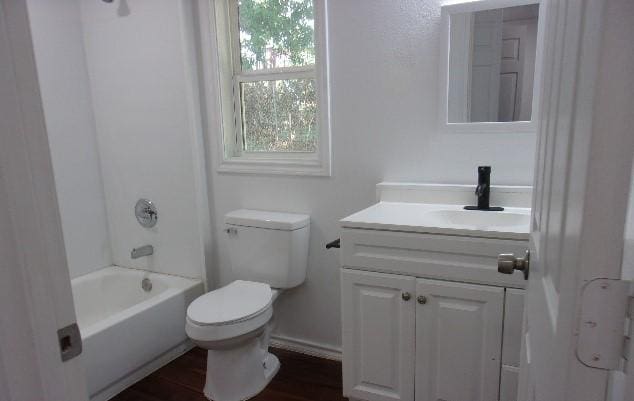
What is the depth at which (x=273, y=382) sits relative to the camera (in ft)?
6.91

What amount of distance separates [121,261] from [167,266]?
1.36 ft

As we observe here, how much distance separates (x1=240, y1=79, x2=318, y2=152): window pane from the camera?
2234 millimetres

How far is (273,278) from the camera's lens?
2.17 metres

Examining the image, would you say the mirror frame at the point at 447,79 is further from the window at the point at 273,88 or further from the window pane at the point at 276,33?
the window pane at the point at 276,33

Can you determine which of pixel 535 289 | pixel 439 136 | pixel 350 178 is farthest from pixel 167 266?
pixel 535 289

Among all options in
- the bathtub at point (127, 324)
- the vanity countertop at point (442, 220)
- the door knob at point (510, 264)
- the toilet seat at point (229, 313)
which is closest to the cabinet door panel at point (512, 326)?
the vanity countertop at point (442, 220)

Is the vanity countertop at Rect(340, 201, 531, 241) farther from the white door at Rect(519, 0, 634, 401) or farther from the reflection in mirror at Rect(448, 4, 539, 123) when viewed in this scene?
the white door at Rect(519, 0, 634, 401)

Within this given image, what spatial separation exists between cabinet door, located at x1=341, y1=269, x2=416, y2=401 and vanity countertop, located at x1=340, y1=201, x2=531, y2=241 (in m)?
0.20

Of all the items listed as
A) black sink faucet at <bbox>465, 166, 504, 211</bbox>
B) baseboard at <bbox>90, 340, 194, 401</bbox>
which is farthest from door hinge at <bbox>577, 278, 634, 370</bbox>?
baseboard at <bbox>90, 340, 194, 401</bbox>

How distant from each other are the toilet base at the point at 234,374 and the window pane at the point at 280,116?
41.4 inches

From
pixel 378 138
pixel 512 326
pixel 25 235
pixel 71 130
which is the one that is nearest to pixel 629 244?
pixel 25 235

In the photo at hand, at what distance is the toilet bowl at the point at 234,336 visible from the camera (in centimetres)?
182

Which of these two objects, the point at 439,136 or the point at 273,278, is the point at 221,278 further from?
the point at 439,136

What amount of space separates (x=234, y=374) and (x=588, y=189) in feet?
6.20
